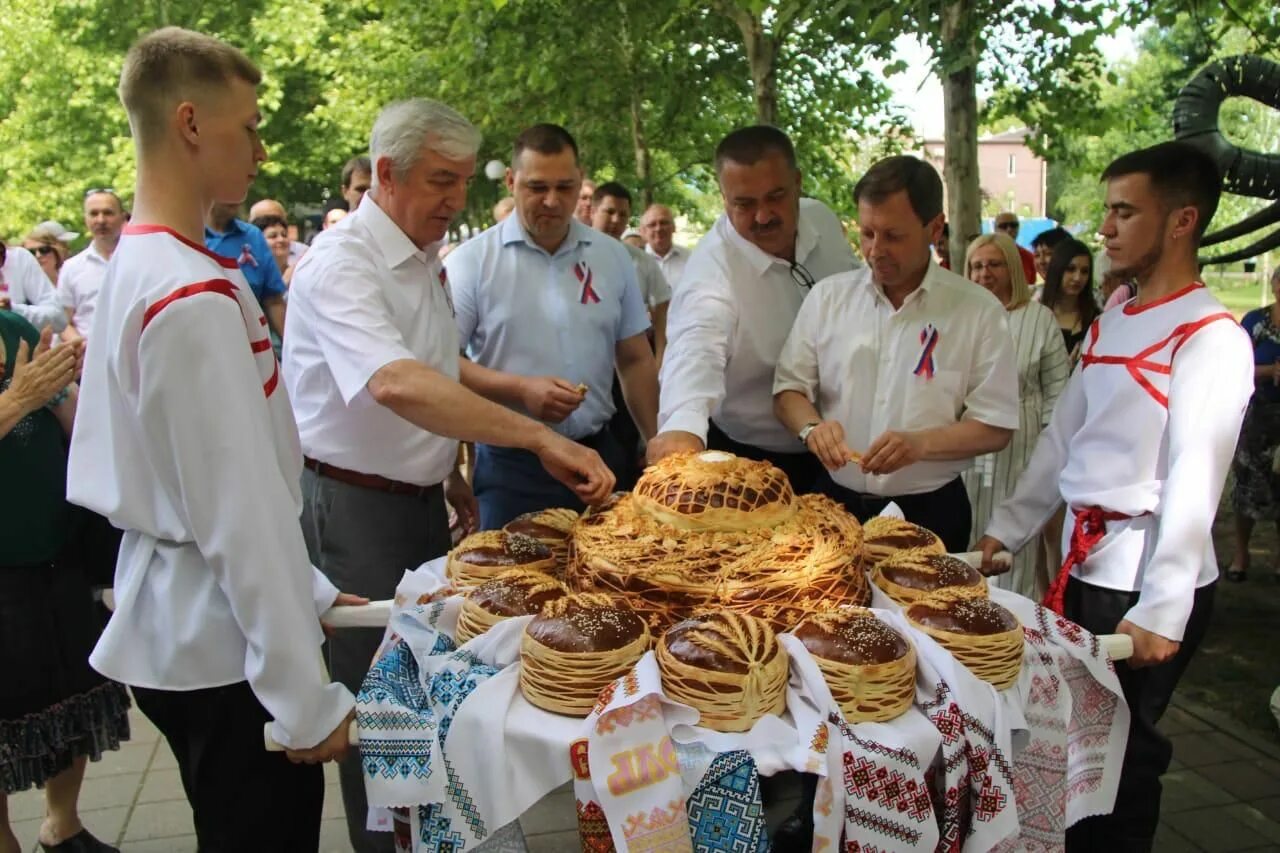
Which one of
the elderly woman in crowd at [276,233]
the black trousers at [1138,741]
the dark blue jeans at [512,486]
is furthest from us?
the elderly woman in crowd at [276,233]

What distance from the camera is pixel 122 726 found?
3.18 m

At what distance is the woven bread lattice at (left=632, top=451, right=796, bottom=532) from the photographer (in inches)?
83.1

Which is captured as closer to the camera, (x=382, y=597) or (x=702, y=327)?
(x=382, y=597)

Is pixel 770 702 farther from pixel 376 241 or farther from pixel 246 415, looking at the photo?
pixel 376 241

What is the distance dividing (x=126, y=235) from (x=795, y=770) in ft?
5.00

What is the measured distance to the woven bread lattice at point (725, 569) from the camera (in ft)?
6.46

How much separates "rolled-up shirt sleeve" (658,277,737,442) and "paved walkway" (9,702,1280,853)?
4.29 feet

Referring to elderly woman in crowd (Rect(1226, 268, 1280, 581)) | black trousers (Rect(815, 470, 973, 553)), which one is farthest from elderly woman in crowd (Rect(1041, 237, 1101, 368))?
black trousers (Rect(815, 470, 973, 553))

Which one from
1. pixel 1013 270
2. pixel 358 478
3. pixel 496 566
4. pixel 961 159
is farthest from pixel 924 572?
pixel 961 159

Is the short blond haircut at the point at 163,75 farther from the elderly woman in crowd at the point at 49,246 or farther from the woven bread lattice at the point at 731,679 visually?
the elderly woman in crowd at the point at 49,246

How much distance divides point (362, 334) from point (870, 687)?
5.05 feet

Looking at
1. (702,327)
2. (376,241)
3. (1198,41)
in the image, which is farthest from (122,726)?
(1198,41)

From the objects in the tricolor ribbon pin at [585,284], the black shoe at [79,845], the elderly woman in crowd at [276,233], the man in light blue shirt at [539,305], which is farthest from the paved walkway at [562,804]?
the elderly woman in crowd at [276,233]

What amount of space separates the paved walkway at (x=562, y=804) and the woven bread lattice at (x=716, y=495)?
1420mm
